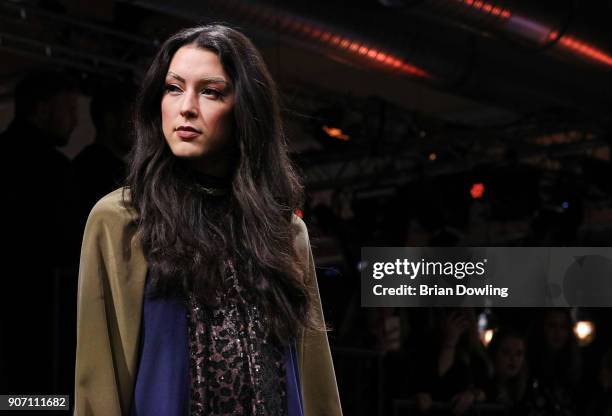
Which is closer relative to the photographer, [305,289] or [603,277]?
[305,289]

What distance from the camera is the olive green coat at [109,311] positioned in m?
1.26

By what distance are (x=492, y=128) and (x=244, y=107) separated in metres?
5.63

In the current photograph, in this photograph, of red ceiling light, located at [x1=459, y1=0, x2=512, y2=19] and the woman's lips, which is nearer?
the woman's lips

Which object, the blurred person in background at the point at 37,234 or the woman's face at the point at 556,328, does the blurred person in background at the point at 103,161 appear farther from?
the woman's face at the point at 556,328

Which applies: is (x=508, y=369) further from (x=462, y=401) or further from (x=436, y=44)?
(x=436, y=44)

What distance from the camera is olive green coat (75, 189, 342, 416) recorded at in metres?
1.26

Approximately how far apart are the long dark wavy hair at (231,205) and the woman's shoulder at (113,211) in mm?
13

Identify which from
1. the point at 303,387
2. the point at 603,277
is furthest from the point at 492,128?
the point at 303,387

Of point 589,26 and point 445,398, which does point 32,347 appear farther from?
point 589,26

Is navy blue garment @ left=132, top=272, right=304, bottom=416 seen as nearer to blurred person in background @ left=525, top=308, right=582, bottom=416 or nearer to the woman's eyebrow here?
the woman's eyebrow

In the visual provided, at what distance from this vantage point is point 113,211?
1.32m

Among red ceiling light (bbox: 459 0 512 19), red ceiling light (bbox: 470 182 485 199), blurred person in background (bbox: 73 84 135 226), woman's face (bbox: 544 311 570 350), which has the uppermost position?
red ceiling light (bbox: 470 182 485 199)

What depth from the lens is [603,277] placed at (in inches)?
156

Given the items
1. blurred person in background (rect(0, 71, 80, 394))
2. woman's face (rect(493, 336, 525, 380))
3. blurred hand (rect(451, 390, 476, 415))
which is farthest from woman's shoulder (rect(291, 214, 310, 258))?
woman's face (rect(493, 336, 525, 380))
